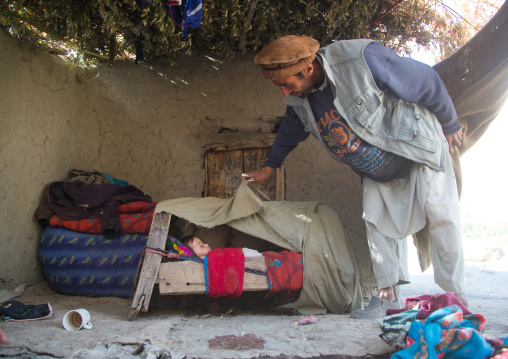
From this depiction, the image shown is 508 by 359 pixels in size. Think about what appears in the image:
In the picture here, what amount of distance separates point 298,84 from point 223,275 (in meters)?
1.25

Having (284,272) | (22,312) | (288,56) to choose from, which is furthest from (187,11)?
(22,312)

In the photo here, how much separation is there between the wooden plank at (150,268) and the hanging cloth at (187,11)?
1293 mm

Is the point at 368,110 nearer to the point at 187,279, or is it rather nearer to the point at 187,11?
the point at 187,11

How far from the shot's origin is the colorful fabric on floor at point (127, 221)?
10.3 feet

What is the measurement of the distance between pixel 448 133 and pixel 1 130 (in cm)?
296

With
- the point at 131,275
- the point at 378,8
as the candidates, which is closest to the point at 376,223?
the point at 131,275

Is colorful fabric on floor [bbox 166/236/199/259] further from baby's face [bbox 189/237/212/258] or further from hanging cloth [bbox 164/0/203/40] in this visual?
hanging cloth [bbox 164/0/203/40]

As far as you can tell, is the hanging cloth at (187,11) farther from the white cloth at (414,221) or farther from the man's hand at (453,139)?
the man's hand at (453,139)

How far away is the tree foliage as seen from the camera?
306cm

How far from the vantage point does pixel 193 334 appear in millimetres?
2242

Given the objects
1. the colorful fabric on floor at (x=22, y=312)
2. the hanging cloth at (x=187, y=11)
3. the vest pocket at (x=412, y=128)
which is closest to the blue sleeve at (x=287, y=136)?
the vest pocket at (x=412, y=128)

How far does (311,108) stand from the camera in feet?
8.81

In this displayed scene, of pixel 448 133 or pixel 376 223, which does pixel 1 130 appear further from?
pixel 448 133

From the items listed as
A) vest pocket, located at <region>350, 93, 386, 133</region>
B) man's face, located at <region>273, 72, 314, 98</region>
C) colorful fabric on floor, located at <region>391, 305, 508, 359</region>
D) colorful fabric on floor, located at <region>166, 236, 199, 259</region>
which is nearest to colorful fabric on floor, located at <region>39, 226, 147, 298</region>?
colorful fabric on floor, located at <region>166, 236, 199, 259</region>
